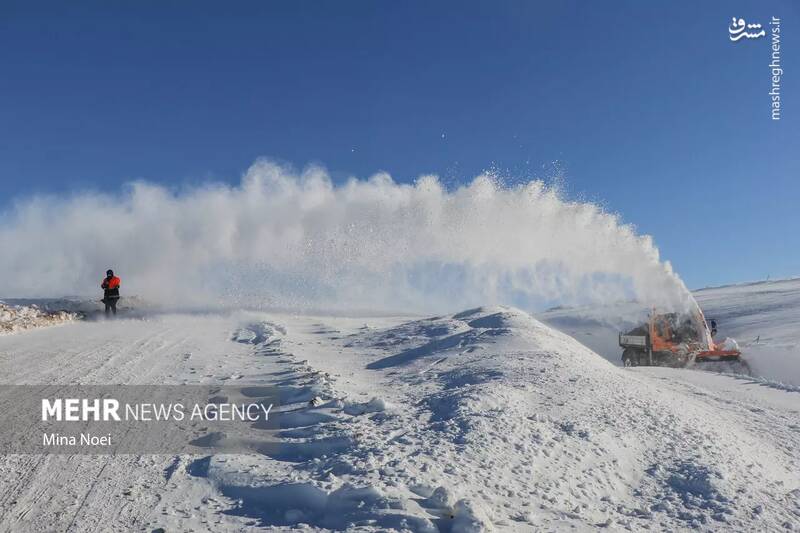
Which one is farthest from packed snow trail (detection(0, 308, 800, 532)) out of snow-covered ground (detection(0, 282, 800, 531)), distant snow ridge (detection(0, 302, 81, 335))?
distant snow ridge (detection(0, 302, 81, 335))

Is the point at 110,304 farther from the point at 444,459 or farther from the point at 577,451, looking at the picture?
the point at 577,451

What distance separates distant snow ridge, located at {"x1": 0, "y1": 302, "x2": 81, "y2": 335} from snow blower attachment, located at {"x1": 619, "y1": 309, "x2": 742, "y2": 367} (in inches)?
755

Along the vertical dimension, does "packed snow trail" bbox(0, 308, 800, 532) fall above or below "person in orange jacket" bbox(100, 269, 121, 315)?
below

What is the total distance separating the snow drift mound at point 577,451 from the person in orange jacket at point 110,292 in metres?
15.7

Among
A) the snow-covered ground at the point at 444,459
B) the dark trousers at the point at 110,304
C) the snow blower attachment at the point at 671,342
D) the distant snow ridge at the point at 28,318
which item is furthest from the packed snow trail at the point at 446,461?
the dark trousers at the point at 110,304

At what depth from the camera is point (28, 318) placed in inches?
695

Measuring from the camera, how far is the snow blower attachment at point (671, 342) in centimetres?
1819

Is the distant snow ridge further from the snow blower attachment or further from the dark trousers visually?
the snow blower attachment

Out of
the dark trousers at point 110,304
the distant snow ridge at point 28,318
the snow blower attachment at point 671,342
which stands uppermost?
the dark trousers at point 110,304

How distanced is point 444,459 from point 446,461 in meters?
0.04

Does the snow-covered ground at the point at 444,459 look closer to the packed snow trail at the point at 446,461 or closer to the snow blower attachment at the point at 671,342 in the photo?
the packed snow trail at the point at 446,461

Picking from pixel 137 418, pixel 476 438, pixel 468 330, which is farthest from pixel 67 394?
pixel 468 330

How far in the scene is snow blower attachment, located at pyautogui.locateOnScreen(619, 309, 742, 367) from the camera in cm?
1819

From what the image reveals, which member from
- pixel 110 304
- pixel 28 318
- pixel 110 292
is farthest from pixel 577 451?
pixel 110 292
